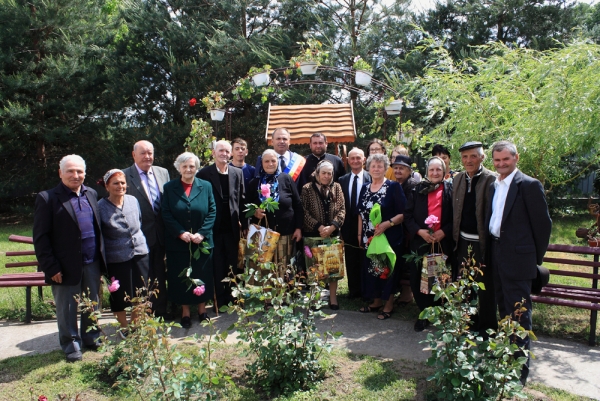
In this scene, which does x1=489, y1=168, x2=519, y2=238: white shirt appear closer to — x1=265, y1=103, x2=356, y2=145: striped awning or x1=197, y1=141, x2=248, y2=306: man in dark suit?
x1=197, y1=141, x2=248, y2=306: man in dark suit

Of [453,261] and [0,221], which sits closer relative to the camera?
[453,261]

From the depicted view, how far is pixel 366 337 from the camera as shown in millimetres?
4625

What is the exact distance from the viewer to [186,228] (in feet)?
16.1

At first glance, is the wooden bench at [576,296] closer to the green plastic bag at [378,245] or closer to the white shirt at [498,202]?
the white shirt at [498,202]

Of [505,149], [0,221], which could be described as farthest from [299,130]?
[0,221]

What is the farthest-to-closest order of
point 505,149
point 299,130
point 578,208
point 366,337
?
point 578,208 < point 299,130 < point 366,337 < point 505,149

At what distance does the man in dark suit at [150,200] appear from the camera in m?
4.93

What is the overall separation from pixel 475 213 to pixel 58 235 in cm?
380

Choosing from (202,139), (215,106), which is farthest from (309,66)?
(202,139)

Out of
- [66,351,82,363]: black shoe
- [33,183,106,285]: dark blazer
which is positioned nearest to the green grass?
[66,351,82,363]: black shoe

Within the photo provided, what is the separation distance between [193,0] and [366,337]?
1524 centimetres

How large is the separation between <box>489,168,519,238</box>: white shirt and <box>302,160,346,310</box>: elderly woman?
6.01 ft

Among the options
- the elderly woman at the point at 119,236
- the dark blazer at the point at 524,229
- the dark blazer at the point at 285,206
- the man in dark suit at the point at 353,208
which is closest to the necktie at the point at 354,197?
the man in dark suit at the point at 353,208

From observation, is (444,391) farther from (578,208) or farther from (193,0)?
(193,0)
